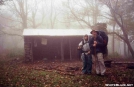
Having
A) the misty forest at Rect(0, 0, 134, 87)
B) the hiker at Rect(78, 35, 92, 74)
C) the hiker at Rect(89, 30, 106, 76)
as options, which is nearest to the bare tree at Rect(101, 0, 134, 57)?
the misty forest at Rect(0, 0, 134, 87)

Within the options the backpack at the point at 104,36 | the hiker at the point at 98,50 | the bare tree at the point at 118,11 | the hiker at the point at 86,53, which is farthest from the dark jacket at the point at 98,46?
→ the bare tree at the point at 118,11

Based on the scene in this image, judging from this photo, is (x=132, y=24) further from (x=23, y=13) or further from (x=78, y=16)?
(x=23, y=13)

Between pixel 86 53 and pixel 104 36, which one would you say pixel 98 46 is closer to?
pixel 104 36

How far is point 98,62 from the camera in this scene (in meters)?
8.18

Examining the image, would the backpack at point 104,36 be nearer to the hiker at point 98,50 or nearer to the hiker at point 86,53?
the hiker at point 98,50

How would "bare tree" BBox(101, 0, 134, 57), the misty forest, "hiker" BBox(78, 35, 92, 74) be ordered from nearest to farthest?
the misty forest
"hiker" BBox(78, 35, 92, 74)
"bare tree" BBox(101, 0, 134, 57)

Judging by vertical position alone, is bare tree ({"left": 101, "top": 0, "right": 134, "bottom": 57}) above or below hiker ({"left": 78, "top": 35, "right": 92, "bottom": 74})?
above

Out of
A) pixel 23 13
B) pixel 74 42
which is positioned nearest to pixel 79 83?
pixel 74 42

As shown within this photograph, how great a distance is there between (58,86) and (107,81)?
7.28ft

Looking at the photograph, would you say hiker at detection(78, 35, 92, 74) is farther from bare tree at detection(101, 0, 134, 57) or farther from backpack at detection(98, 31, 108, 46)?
bare tree at detection(101, 0, 134, 57)

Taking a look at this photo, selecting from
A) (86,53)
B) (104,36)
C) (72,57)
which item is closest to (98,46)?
(104,36)

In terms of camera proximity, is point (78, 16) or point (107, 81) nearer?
point (107, 81)

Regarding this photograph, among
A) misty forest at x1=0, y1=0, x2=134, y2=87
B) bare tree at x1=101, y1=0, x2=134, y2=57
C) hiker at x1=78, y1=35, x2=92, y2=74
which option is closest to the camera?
misty forest at x1=0, y1=0, x2=134, y2=87

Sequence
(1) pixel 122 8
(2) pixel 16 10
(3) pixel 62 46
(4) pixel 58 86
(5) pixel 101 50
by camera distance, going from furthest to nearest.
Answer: (2) pixel 16 10, (1) pixel 122 8, (3) pixel 62 46, (5) pixel 101 50, (4) pixel 58 86
